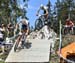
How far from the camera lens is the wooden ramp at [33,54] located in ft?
61.7

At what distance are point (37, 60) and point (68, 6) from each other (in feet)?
160

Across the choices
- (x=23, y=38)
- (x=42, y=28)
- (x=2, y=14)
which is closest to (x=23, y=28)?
(x=23, y=38)

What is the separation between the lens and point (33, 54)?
64.3ft

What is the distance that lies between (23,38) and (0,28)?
1.85 m

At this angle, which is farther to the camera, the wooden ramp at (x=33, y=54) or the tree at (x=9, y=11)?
the tree at (x=9, y=11)

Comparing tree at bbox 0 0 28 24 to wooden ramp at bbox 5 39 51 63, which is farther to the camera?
tree at bbox 0 0 28 24

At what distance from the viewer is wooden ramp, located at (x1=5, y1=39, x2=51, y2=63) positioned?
1880 centimetres

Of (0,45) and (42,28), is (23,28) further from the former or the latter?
(42,28)

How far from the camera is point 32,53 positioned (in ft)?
64.7

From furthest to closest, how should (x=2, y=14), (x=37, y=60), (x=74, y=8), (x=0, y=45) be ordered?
1. (x=74, y=8)
2. (x=2, y=14)
3. (x=0, y=45)
4. (x=37, y=60)

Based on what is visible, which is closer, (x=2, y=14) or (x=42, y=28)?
(x=42, y=28)

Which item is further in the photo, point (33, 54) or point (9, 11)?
point (9, 11)

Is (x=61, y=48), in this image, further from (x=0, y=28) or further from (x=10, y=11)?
(x=10, y=11)

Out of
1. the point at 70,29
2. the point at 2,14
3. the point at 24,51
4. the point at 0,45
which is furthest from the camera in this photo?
the point at 2,14
